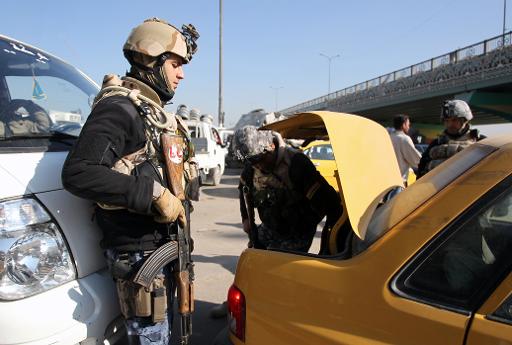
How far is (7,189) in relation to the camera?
160 cm

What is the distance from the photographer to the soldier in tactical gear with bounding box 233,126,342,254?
8.75 ft

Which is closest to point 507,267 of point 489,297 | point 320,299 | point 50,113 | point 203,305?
point 489,297

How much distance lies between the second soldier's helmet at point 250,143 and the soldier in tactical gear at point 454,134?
2084mm

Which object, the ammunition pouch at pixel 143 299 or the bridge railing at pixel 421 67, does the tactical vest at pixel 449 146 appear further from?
the bridge railing at pixel 421 67

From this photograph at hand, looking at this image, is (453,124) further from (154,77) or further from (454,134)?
(154,77)

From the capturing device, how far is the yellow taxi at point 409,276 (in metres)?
1.24

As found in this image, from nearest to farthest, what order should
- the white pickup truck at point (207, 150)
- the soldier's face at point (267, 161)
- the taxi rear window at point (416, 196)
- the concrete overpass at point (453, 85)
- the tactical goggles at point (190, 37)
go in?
the taxi rear window at point (416, 196)
the tactical goggles at point (190, 37)
the soldier's face at point (267, 161)
the white pickup truck at point (207, 150)
the concrete overpass at point (453, 85)

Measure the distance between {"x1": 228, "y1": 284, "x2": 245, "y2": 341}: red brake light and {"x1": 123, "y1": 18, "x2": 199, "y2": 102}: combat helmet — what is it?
102 cm

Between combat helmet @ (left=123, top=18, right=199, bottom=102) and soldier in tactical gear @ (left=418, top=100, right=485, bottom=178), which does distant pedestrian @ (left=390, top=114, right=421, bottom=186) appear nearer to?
soldier in tactical gear @ (left=418, top=100, right=485, bottom=178)

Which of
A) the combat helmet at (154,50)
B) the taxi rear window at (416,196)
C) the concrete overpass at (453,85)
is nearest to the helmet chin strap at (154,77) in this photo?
the combat helmet at (154,50)

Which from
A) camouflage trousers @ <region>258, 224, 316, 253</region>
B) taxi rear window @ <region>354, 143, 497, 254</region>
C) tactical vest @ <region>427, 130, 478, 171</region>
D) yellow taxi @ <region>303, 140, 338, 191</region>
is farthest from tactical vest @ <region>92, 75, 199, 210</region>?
yellow taxi @ <region>303, 140, 338, 191</region>

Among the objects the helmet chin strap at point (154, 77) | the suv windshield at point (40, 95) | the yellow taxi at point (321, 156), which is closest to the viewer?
the helmet chin strap at point (154, 77)

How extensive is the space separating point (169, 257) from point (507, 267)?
1.29 meters

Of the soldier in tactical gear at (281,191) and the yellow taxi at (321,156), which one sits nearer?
the soldier in tactical gear at (281,191)
